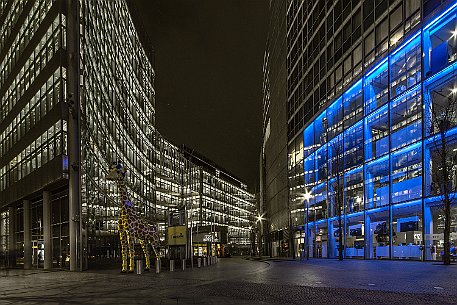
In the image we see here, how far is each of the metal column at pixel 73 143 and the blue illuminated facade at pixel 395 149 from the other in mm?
23074

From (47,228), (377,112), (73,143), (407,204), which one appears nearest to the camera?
(73,143)

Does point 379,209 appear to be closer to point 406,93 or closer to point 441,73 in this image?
point 406,93

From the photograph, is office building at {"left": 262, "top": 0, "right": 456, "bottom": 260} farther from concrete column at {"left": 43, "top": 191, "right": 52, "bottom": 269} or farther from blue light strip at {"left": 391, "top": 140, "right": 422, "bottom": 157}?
concrete column at {"left": 43, "top": 191, "right": 52, "bottom": 269}

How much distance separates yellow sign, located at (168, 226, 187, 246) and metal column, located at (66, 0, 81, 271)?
24.3ft

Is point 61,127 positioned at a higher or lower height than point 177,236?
higher

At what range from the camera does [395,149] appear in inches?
1596

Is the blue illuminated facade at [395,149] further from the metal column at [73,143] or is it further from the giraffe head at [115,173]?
the metal column at [73,143]

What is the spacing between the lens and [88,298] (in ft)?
48.1

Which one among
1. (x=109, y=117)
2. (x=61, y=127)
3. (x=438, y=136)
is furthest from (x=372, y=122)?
(x=61, y=127)

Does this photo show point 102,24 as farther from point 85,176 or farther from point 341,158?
point 341,158

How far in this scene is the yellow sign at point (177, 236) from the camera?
3922 centimetres

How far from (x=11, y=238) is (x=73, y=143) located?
76.8 feet

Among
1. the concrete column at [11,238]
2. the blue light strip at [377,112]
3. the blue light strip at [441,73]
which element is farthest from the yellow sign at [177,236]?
the concrete column at [11,238]

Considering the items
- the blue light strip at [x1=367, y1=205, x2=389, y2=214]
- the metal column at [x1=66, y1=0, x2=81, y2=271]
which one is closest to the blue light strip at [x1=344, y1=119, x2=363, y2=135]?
the blue light strip at [x1=367, y1=205, x2=389, y2=214]
